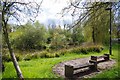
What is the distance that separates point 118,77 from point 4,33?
1939mm

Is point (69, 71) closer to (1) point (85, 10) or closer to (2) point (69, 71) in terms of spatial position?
(2) point (69, 71)

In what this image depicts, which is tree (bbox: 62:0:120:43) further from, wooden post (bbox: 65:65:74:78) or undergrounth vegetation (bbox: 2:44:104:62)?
undergrounth vegetation (bbox: 2:44:104:62)

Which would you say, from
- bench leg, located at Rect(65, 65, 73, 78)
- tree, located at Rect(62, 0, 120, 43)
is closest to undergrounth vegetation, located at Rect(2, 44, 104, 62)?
bench leg, located at Rect(65, 65, 73, 78)

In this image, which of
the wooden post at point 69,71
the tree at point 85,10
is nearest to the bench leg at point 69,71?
the wooden post at point 69,71

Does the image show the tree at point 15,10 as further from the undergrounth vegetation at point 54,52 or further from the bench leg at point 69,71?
the undergrounth vegetation at point 54,52

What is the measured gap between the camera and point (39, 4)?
273 cm

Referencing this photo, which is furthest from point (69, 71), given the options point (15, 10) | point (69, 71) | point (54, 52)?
point (54, 52)

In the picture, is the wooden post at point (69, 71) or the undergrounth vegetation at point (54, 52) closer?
the wooden post at point (69, 71)

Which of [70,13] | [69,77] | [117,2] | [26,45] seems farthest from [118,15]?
[26,45]

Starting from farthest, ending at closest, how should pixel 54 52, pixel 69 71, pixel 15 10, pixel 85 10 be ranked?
pixel 54 52 → pixel 69 71 → pixel 15 10 → pixel 85 10

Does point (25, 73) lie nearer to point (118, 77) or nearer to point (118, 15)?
point (118, 77)

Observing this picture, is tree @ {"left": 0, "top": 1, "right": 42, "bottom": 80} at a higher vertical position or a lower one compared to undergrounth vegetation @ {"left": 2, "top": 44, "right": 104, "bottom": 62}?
higher

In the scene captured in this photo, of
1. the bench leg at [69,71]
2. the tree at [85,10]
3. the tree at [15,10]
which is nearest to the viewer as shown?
the tree at [85,10]

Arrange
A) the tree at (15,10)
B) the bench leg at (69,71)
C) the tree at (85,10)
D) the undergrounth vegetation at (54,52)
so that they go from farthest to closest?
the undergrounth vegetation at (54,52), the bench leg at (69,71), the tree at (15,10), the tree at (85,10)
